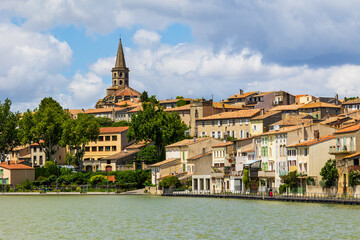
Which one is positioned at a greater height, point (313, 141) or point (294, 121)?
point (294, 121)

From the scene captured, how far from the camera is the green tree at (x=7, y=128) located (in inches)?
5364

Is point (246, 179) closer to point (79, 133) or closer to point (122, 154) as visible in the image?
point (122, 154)

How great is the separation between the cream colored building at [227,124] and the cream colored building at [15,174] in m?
36.0

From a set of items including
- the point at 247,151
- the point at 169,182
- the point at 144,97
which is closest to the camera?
the point at 247,151

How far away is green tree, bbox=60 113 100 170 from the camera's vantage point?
422 feet

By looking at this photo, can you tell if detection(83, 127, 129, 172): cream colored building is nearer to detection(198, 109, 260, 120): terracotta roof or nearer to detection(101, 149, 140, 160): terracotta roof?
detection(101, 149, 140, 160): terracotta roof

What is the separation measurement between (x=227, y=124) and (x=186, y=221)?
3158 inches

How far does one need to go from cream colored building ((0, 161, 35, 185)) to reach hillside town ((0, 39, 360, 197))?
17 cm

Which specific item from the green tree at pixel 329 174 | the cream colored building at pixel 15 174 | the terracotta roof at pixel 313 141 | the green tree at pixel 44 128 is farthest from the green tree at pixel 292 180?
the green tree at pixel 44 128

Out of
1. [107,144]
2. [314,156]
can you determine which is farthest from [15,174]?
[314,156]

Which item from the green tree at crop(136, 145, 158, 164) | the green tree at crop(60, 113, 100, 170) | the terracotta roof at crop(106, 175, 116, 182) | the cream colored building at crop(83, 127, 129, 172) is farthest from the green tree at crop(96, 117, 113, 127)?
the terracotta roof at crop(106, 175, 116, 182)

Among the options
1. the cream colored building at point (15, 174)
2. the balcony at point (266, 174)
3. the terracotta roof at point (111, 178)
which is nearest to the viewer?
the balcony at point (266, 174)

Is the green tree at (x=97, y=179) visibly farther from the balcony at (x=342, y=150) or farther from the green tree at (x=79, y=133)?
the balcony at (x=342, y=150)

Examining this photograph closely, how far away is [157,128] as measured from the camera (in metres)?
125
